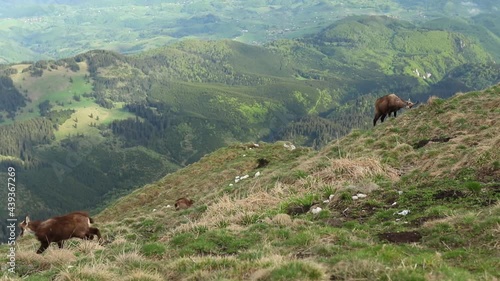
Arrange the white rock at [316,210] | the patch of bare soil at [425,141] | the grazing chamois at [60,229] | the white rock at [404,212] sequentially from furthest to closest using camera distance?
the patch of bare soil at [425,141], the white rock at [316,210], the grazing chamois at [60,229], the white rock at [404,212]

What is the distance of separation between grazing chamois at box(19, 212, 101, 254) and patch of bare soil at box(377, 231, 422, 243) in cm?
1210

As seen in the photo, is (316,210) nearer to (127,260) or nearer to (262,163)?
(127,260)

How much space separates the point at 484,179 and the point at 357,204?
17.5 ft

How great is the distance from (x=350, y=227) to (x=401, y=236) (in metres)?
2.17

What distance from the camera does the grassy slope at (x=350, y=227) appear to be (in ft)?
33.4

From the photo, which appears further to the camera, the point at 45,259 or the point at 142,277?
the point at 45,259

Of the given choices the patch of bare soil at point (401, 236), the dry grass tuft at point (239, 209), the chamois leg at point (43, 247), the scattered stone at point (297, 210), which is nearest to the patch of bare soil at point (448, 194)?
the patch of bare soil at point (401, 236)

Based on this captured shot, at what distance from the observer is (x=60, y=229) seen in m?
16.3

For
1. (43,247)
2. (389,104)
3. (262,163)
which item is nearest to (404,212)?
(43,247)

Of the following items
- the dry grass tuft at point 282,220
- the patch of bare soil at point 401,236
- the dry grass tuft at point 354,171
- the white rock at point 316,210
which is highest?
the patch of bare soil at point 401,236

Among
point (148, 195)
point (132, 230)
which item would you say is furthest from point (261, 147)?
point (132, 230)

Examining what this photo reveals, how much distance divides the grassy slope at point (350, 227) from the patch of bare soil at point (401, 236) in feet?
0.98

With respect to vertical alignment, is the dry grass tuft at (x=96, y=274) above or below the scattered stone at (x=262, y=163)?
above

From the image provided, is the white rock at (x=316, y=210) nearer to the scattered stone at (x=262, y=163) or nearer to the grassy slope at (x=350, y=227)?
the grassy slope at (x=350, y=227)
